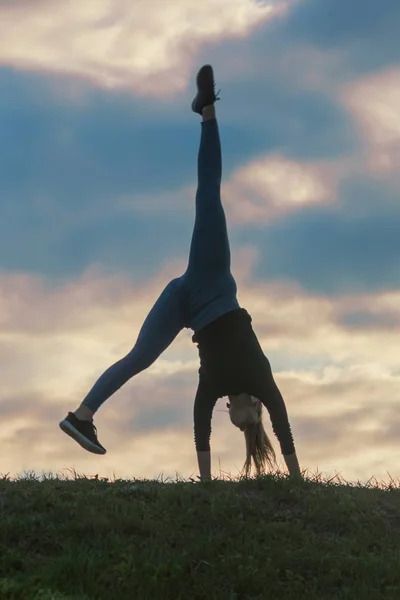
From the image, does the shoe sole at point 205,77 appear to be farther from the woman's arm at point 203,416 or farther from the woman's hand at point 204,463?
the woman's hand at point 204,463

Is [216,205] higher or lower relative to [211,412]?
higher

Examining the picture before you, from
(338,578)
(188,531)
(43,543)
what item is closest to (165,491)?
(188,531)

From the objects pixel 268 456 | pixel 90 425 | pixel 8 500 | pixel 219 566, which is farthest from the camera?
pixel 268 456

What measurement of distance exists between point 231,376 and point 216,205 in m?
2.13

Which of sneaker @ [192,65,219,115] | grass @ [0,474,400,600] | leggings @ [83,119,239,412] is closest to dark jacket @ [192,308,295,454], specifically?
leggings @ [83,119,239,412]

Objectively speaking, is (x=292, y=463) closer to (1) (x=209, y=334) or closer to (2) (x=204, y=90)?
(1) (x=209, y=334)

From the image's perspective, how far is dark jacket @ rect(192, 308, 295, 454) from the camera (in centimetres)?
1167

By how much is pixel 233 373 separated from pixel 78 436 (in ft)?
6.66

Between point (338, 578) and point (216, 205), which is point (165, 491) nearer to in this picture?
point (338, 578)

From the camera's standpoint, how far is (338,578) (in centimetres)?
945

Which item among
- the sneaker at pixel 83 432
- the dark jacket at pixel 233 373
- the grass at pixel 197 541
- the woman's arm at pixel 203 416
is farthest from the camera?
the woman's arm at pixel 203 416

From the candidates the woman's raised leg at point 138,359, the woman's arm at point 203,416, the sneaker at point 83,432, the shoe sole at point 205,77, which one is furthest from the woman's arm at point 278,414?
the shoe sole at point 205,77

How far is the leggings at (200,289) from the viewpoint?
11.8 m

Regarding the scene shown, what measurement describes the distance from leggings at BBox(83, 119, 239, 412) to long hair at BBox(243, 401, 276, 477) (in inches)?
60.5
